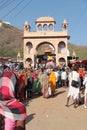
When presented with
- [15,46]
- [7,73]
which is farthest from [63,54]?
[15,46]

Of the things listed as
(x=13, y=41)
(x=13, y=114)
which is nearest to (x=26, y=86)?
(x=13, y=114)

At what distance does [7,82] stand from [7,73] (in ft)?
0.77

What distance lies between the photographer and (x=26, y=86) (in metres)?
18.2

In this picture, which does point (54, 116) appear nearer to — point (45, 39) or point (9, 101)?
point (9, 101)

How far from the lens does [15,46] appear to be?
12850cm

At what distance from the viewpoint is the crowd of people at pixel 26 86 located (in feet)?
13.1

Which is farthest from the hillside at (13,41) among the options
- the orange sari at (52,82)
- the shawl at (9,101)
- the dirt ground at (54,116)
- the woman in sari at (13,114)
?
the woman in sari at (13,114)

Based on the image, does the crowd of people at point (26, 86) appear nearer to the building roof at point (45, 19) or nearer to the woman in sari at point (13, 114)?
the woman in sari at point (13, 114)

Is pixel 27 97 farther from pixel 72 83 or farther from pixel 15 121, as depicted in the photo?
pixel 15 121

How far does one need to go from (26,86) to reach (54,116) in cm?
571

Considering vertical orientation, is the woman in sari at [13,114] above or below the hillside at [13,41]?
below

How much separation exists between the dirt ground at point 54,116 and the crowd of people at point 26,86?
61cm

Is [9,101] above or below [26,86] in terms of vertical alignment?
above

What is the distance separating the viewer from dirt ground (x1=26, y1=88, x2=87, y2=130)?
35.7 ft
